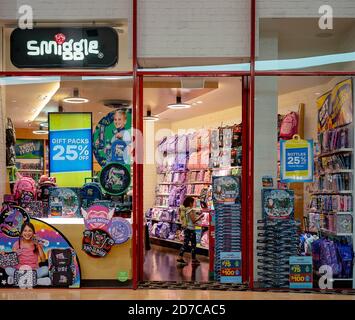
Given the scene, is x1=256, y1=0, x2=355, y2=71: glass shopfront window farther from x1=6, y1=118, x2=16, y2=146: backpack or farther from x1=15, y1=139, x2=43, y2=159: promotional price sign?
x1=6, y1=118, x2=16, y2=146: backpack

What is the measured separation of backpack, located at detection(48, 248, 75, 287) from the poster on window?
3.97 m

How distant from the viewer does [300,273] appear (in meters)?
8.76

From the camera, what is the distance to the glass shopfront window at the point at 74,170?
8.87 meters

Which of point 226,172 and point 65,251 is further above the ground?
point 226,172

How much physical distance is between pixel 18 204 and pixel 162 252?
2474mm

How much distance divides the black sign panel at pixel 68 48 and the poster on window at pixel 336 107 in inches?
120

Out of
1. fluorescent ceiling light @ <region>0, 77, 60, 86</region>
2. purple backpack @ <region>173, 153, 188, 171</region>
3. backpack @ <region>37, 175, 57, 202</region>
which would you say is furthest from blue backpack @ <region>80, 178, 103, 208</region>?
purple backpack @ <region>173, 153, 188, 171</region>

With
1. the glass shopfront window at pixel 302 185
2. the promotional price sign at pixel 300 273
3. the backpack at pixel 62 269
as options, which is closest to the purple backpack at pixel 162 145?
the glass shopfront window at pixel 302 185

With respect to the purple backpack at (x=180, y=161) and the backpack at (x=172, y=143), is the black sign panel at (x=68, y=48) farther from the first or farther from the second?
the purple backpack at (x=180, y=161)

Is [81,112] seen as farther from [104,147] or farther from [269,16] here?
[269,16]

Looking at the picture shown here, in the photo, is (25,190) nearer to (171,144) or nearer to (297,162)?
(171,144)
